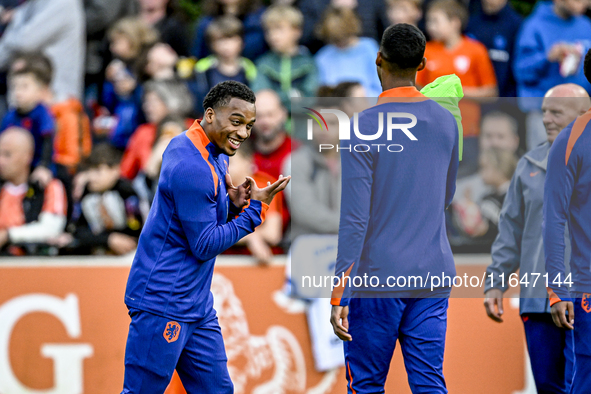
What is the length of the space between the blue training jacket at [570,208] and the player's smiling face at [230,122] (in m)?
1.78

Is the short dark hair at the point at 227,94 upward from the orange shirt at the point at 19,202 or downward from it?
upward

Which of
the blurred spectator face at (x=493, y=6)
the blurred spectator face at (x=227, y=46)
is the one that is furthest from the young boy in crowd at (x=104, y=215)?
the blurred spectator face at (x=493, y=6)

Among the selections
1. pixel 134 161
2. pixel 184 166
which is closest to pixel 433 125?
pixel 184 166

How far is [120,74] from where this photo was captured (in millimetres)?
7746

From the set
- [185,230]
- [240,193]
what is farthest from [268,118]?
[185,230]

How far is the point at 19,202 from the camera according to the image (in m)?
6.27

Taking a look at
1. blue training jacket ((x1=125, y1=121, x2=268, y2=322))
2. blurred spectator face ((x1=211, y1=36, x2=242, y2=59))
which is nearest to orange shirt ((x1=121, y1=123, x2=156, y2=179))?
blurred spectator face ((x1=211, y1=36, x2=242, y2=59))

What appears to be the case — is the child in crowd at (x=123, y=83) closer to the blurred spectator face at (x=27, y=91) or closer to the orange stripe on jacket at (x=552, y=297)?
the blurred spectator face at (x=27, y=91)

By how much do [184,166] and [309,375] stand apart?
2.80 meters

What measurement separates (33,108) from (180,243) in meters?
4.28

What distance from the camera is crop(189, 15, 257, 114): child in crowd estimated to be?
7301 mm

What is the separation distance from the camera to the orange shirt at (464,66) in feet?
23.1

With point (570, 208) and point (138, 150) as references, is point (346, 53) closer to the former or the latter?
point (138, 150)

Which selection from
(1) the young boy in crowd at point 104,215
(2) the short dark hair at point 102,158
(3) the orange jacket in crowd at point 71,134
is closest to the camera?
(1) the young boy in crowd at point 104,215
